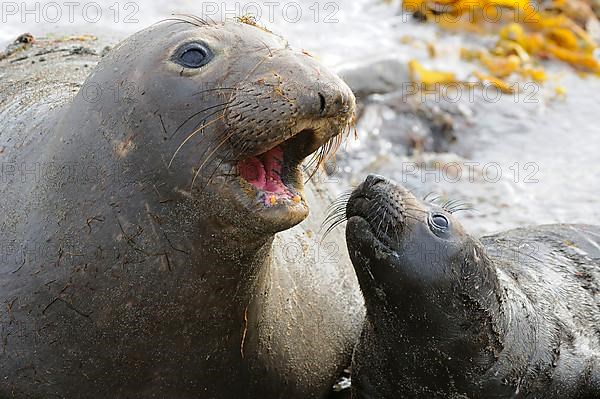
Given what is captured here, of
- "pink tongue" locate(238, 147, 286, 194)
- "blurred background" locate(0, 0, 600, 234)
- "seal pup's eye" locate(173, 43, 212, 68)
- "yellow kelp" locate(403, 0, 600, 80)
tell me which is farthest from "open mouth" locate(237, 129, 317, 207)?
"yellow kelp" locate(403, 0, 600, 80)

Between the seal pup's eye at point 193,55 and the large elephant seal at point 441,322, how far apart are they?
52.7 inches

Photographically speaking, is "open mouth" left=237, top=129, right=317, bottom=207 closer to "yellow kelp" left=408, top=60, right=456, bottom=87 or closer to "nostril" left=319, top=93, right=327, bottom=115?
"nostril" left=319, top=93, right=327, bottom=115

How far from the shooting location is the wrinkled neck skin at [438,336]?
15.4ft

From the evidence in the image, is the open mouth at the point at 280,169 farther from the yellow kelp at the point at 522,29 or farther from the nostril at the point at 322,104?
the yellow kelp at the point at 522,29

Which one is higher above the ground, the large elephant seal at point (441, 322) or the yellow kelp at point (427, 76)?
the large elephant seal at point (441, 322)

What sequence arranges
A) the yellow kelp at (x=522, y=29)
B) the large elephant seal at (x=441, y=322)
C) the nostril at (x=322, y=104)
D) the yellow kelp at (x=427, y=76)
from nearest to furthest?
the nostril at (x=322, y=104) → the large elephant seal at (x=441, y=322) → the yellow kelp at (x=427, y=76) → the yellow kelp at (x=522, y=29)

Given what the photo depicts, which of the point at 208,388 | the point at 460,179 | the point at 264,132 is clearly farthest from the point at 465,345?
the point at 460,179

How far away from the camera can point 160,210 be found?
3562 millimetres

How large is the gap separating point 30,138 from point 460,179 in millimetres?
5081

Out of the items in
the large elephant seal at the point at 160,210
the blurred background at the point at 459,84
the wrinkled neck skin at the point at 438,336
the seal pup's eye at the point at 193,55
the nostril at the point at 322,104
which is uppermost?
the seal pup's eye at the point at 193,55

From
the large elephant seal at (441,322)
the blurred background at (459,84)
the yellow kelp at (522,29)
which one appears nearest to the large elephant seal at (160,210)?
the large elephant seal at (441,322)

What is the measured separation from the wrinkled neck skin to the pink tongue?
113 centimetres

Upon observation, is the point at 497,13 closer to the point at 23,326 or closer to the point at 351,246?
the point at 351,246

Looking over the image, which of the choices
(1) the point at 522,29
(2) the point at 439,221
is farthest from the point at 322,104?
(1) the point at 522,29
